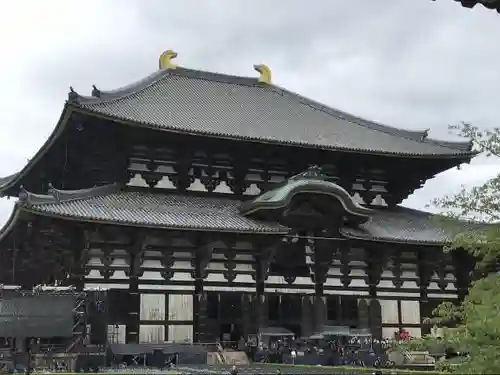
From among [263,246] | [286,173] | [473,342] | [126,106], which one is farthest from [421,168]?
[473,342]

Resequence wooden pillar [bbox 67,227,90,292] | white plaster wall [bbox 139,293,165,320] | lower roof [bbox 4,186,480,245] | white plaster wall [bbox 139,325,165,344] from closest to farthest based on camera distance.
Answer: lower roof [bbox 4,186,480,245] → wooden pillar [bbox 67,227,90,292] → white plaster wall [bbox 139,325,165,344] → white plaster wall [bbox 139,293,165,320]

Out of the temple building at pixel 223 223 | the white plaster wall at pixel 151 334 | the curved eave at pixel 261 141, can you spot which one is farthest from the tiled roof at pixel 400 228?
the white plaster wall at pixel 151 334

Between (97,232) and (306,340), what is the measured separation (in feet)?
31.7

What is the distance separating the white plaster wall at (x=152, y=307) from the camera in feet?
92.4

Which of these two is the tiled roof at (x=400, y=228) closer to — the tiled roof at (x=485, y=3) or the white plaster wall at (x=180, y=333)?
the white plaster wall at (x=180, y=333)

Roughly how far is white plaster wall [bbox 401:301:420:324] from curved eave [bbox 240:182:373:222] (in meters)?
5.25

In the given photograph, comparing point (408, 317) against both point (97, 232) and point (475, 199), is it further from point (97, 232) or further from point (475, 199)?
point (475, 199)

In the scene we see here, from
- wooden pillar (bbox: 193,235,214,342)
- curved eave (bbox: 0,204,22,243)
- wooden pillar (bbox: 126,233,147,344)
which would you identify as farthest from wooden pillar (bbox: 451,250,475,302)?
curved eave (bbox: 0,204,22,243)

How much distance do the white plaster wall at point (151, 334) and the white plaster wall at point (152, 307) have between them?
0.37 m

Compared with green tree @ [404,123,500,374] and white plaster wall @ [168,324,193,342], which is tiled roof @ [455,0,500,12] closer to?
green tree @ [404,123,500,374]

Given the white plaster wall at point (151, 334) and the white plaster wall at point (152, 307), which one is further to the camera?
the white plaster wall at point (152, 307)

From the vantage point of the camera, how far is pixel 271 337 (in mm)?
28766

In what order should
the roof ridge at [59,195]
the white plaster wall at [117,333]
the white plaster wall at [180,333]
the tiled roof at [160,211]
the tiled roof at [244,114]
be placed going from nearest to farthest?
1. the roof ridge at [59,195]
2. the tiled roof at [160,211]
3. the white plaster wall at [117,333]
4. the white plaster wall at [180,333]
5. the tiled roof at [244,114]

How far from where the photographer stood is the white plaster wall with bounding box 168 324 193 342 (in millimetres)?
28422
